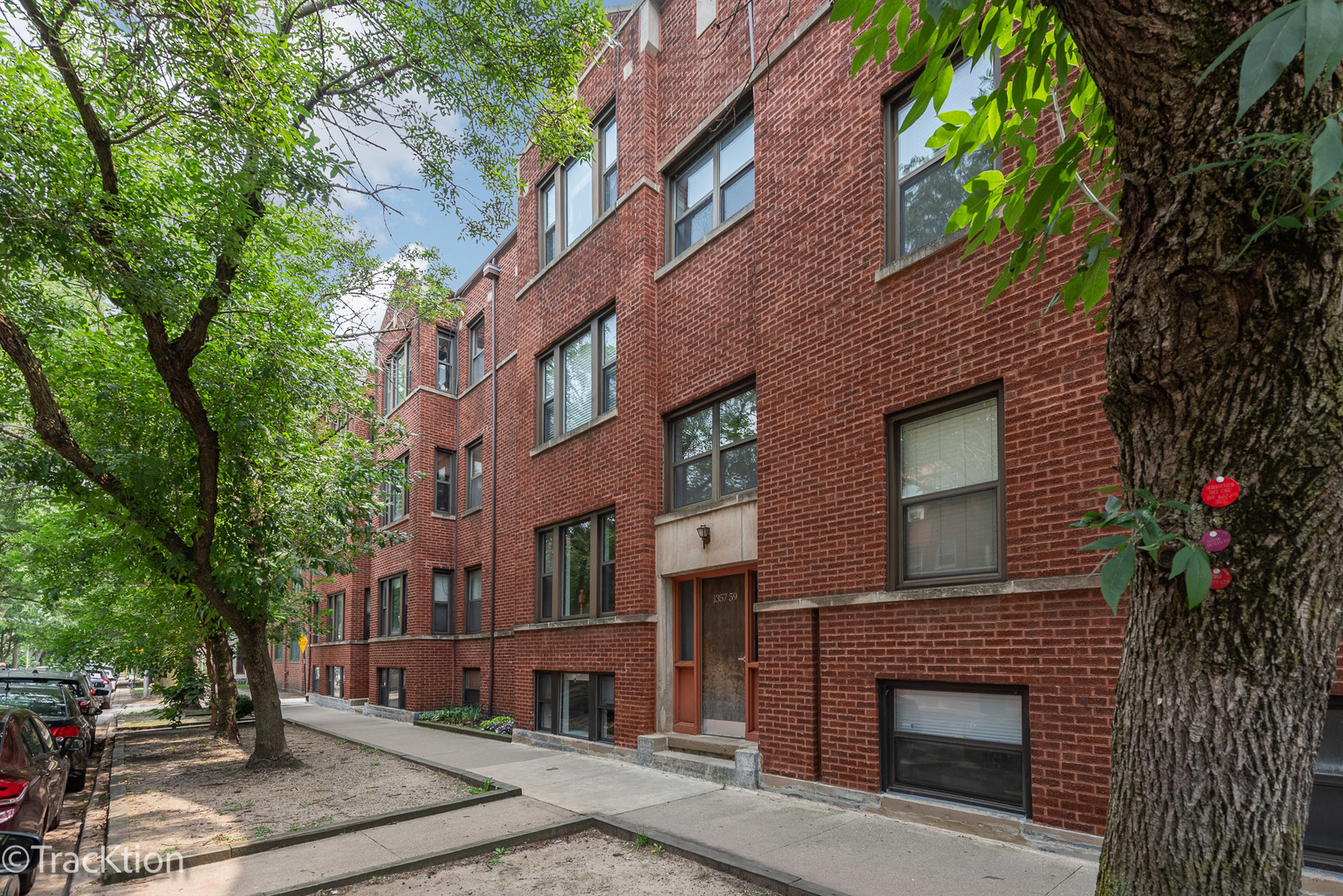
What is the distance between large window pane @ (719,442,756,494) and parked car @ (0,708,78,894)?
313 inches

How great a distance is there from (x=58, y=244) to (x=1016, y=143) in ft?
28.6

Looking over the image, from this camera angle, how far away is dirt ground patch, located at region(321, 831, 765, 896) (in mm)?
6234

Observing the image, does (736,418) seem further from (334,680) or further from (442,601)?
(334,680)

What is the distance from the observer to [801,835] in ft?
23.9

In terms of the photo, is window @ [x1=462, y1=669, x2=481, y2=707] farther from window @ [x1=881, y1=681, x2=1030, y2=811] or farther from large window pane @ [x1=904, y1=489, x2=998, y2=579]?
large window pane @ [x1=904, y1=489, x2=998, y2=579]

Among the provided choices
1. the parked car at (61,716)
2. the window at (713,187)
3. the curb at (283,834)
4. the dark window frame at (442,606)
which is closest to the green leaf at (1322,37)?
the curb at (283,834)

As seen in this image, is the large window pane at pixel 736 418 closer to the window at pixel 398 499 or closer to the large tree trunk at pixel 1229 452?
the window at pixel 398 499

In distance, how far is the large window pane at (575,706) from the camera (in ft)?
43.9

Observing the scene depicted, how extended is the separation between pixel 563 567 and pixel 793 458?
650 cm

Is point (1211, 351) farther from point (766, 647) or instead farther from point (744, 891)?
point (766, 647)

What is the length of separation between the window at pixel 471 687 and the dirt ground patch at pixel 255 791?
4.56 meters

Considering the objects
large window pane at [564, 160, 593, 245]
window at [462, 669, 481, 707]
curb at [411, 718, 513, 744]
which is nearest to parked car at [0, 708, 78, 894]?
curb at [411, 718, 513, 744]

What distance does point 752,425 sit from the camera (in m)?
10.8

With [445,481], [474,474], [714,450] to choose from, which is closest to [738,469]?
[714,450]
